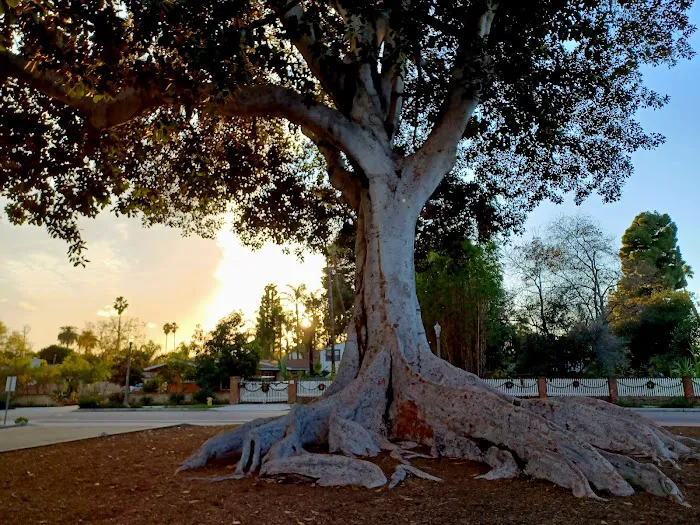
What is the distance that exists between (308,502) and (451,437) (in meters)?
2.29

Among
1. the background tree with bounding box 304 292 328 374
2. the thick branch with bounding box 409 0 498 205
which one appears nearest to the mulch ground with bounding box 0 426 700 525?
the thick branch with bounding box 409 0 498 205

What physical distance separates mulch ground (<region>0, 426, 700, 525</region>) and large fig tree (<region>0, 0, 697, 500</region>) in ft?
0.97

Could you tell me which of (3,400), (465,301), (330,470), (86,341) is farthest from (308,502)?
(86,341)

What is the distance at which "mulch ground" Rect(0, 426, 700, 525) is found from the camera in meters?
4.16

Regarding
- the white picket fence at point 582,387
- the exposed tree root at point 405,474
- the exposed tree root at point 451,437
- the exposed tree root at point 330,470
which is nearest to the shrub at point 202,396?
the white picket fence at point 582,387

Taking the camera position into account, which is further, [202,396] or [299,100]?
[202,396]

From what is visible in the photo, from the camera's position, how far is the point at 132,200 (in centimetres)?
1162

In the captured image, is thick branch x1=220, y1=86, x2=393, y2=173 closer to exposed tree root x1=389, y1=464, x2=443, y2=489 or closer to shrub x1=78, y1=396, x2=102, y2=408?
exposed tree root x1=389, y1=464, x2=443, y2=489

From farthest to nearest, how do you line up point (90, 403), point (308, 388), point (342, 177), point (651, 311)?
point (651, 311) < point (90, 403) < point (308, 388) < point (342, 177)

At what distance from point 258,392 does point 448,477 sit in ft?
74.7

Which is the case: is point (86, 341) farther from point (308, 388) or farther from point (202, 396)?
point (308, 388)

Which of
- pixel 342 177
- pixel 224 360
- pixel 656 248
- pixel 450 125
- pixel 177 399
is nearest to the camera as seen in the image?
pixel 450 125

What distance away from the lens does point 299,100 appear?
8.45 metres

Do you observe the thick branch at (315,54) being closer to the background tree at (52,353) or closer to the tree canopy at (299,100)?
the tree canopy at (299,100)
